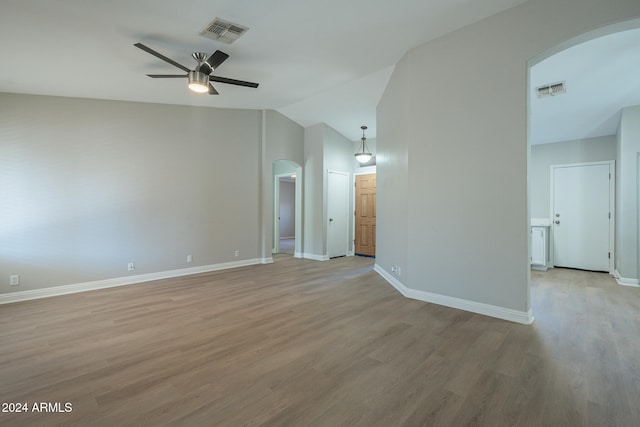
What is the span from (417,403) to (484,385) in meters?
0.55

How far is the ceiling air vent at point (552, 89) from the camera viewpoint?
3.92m

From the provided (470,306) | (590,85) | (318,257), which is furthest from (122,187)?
(590,85)

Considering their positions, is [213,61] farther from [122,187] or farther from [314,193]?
[314,193]

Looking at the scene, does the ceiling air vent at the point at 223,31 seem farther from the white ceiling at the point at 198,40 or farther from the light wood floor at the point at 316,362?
the light wood floor at the point at 316,362

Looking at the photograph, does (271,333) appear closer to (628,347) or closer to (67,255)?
(628,347)

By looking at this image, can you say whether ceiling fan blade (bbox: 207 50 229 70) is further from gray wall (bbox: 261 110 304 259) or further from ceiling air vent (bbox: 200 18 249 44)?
gray wall (bbox: 261 110 304 259)

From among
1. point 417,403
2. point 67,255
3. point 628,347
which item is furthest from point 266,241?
point 628,347

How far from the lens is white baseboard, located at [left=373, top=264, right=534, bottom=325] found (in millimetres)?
2953

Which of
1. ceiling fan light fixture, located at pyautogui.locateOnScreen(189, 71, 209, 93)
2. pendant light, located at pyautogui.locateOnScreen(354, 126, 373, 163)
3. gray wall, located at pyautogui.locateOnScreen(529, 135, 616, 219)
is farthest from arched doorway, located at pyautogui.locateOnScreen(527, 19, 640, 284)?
ceiling fan light fixture, located at pyautogui.locateOnScreen(189, 71, 209, 93)

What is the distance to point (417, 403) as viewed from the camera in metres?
1.73

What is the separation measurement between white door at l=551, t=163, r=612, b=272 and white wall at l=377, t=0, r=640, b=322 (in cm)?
412

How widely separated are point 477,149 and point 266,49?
9.22 ft

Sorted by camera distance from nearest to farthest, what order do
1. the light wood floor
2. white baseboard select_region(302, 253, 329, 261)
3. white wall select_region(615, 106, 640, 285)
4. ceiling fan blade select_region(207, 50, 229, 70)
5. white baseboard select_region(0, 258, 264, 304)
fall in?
the light wood floor
ceiling fan blade select_region(207, 50, 229, 70)
white baseboard select_region(0, 258, 264, 304)
white wall select_region(615, 106, 640, 285)
white baseboard select_region(302, 253, 329, 261)

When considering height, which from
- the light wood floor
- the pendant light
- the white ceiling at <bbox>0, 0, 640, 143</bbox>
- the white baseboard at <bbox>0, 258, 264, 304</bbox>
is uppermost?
the white ceiling at <bbox>0, 0, 640, 143</bbox>
